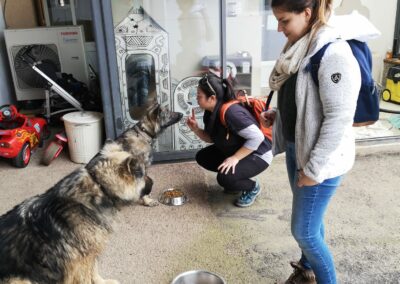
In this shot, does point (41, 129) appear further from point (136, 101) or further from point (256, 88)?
point (256, 88)

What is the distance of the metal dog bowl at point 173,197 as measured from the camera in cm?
299

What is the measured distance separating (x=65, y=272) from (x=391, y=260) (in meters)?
1.86

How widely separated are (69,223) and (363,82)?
4.53 feet

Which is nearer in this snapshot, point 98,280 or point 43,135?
point 98,280

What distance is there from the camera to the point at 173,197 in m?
3.01

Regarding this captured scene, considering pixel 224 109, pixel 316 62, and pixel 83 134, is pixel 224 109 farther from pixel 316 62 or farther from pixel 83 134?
pixel 83 134

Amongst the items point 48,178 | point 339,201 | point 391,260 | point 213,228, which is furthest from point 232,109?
point 48,178

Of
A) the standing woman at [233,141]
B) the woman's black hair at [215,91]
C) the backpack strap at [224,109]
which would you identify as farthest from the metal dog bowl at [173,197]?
the backpack strap at [224,109]

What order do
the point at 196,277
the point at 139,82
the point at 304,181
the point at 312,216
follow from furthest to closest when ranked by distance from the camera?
1. the point at 139,82
2. the point at 196,277
3. the point at 312,216
4. the point at 304,181

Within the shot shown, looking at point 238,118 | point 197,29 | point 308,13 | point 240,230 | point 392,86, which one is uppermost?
point 308,13

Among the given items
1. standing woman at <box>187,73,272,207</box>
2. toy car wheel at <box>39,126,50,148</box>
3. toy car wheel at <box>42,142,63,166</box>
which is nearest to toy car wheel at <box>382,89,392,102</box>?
standing woman at <box>187,73,272,207</box>

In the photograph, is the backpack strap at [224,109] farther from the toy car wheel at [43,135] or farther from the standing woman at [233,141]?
the toy car wheel at [43,135]

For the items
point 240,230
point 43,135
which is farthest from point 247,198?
point 43,135

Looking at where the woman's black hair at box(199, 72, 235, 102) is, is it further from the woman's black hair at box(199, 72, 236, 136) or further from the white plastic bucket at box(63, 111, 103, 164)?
the white plastic bucket at box(63, 111, 103, 164)
